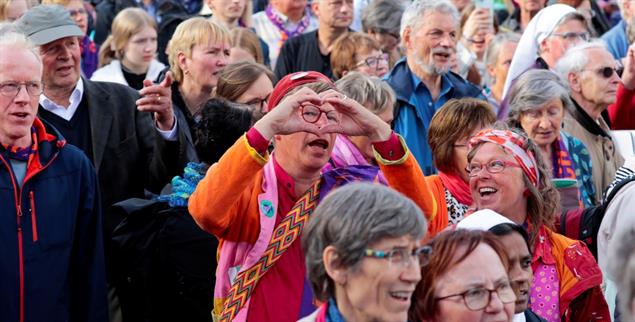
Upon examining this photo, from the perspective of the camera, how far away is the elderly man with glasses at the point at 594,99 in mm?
8078

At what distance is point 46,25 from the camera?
22.1 ft

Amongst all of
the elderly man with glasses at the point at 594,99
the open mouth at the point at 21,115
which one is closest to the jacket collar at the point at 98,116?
the open mouth at the point at 21,115

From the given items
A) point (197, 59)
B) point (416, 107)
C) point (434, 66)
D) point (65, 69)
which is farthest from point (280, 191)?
point (434, 66)

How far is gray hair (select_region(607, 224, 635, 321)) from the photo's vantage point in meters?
3.59

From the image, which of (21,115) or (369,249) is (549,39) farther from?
(369,249)

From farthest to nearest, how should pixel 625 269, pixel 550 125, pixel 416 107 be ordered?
pixel 416 107 < pixel 550 125 < pixel 625 269

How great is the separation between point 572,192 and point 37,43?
9.57ft

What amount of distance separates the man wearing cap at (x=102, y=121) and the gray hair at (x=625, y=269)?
128 inches

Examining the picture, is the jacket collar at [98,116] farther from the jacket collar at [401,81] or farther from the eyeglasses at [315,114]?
the jacket collar at [401,81]

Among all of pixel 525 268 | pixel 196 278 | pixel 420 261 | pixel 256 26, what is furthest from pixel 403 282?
pixel 256 26

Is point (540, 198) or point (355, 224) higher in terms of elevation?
point (355, 224)

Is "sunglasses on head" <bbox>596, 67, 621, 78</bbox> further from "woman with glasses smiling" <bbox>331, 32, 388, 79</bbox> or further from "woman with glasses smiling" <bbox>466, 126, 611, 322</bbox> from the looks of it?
"woman with glasses smiling" <bbox>466, 126, 611, 322</bbox>

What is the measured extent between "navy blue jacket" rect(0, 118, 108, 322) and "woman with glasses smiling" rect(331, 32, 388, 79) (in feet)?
10.9

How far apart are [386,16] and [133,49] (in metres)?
2.07
